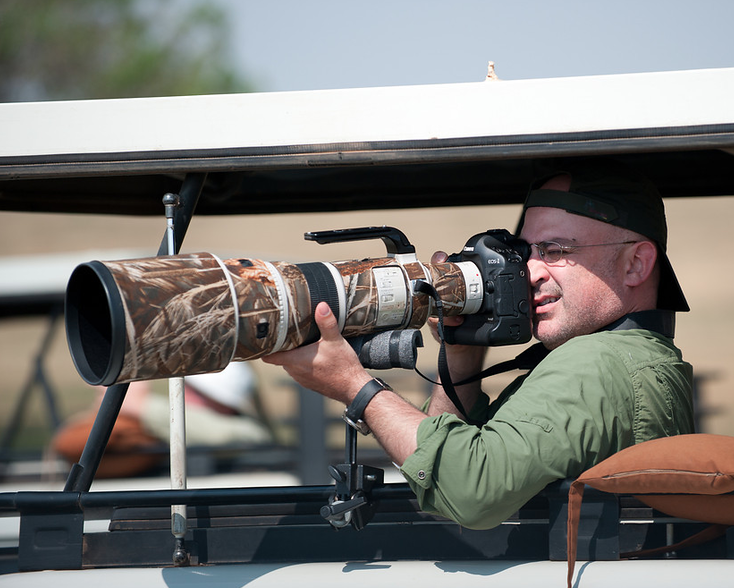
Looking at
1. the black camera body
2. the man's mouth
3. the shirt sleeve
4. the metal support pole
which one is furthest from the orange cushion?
the metal support pole

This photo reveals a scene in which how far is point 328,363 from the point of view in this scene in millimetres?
1713

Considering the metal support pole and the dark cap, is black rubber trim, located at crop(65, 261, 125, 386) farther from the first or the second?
the dark cap

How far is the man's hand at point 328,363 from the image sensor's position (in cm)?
169

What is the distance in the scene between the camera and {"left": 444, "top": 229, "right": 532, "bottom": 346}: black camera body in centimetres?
192

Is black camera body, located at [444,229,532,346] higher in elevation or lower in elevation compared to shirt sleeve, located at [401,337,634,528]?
higher

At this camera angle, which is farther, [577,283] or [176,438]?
[577,283]

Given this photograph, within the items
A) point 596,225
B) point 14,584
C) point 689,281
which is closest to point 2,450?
point 14,584

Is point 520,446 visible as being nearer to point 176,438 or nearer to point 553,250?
point 553,250

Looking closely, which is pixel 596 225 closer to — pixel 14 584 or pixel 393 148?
pixel 393 148

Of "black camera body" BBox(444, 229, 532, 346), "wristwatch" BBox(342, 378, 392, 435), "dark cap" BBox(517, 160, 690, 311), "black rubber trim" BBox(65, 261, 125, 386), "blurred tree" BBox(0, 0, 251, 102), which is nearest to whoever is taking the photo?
"black rubber trim" BBox(65, 261, 125, 386)

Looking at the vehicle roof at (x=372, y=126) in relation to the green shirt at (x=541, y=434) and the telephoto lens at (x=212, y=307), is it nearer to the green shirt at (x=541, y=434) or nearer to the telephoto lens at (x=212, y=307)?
A: the telephoto lens at (x=212, y=307)

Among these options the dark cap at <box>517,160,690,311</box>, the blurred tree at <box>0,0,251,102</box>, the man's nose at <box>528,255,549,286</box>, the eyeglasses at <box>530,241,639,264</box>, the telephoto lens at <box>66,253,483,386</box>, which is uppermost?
the blurred tree at <box>0,0,251,102</box>

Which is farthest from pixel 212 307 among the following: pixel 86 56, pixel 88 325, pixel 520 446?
pixel 86 56

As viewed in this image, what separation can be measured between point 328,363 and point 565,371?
0.46m
